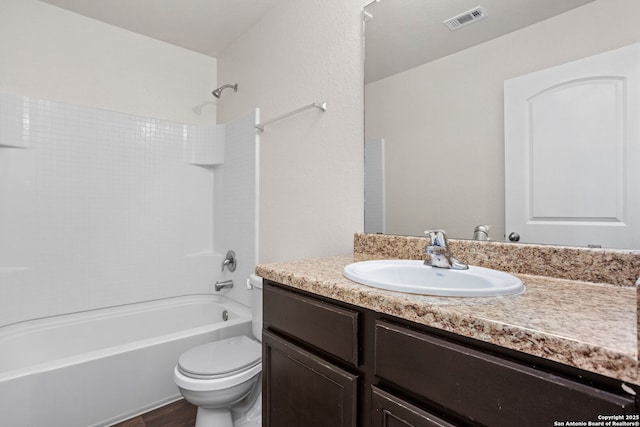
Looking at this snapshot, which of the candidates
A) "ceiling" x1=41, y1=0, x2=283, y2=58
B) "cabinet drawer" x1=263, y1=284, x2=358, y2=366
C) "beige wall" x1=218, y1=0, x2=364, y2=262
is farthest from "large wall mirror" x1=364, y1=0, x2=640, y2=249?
"ceiling" x1=41, y1=0, x2=283, y2=58

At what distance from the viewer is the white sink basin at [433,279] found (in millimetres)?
708

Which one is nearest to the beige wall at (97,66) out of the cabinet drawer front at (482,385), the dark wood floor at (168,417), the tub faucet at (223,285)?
the tub faucet at (223,285)

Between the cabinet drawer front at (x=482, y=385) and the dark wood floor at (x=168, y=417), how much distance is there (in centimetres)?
150

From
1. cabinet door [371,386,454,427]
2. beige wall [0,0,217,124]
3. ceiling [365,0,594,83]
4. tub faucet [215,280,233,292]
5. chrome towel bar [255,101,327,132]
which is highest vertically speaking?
beige wall [0,0,217,124]

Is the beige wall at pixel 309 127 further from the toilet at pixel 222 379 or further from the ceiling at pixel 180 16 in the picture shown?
the toilet at pixel 222 379

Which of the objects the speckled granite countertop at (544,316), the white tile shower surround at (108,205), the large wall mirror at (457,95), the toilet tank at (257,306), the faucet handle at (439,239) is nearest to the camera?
the speckled granite countertop at (544,316)

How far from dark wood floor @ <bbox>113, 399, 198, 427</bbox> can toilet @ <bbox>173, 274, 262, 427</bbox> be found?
0.79 feet

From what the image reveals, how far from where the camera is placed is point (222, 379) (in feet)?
4.57

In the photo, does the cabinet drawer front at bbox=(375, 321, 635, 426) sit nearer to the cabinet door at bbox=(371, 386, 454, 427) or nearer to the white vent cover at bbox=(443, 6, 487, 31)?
the cabinet door at bbox=(371, 386, 454, 427)

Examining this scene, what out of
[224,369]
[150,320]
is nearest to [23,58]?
[150,320]

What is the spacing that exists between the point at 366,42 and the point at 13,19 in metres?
2.20

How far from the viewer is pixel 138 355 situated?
169 centimetres

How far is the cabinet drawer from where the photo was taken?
0.79 m

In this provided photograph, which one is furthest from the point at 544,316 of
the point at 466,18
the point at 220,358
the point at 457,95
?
the point at 220,358
